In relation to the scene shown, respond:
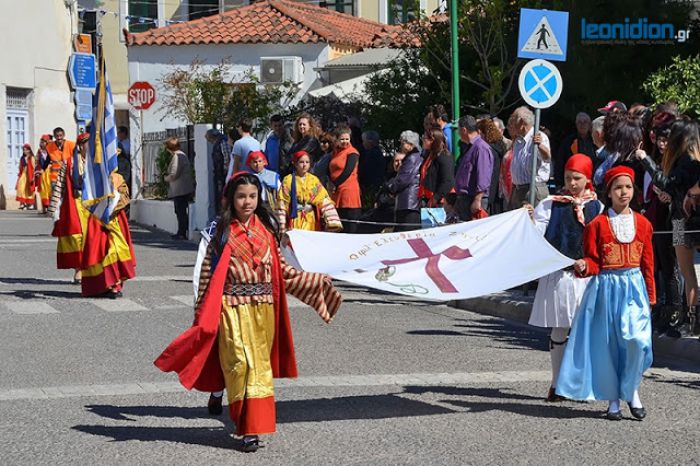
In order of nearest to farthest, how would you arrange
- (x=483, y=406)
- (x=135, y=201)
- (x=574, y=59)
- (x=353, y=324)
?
(x=483, y=406)
(x=353, y=324)
(x=574, y=59)
(x=135, y=201)

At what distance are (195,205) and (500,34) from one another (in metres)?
6.62

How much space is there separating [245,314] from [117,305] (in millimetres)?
7214

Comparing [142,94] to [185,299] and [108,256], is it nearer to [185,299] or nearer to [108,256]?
[108,256]

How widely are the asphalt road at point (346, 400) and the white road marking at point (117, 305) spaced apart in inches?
3.0

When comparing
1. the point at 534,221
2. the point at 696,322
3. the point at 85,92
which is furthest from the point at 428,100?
the point at 85,92

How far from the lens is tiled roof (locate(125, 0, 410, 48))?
4159 centimetres

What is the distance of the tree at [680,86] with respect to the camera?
53.5 ft

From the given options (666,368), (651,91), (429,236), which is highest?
(651,91)

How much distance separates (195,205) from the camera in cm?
2556

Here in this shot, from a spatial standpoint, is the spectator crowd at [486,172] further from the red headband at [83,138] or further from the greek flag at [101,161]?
the red headband at [83,138]

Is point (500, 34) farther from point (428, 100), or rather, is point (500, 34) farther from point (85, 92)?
point (85, 92)

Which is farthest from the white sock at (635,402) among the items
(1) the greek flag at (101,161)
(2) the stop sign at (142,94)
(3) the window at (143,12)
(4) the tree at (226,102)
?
(3) the window at (143,12)

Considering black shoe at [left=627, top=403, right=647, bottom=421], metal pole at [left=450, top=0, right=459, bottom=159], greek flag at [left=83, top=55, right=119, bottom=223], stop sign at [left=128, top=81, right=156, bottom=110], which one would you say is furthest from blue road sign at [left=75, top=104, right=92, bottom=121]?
black shoe at [left=627, top=403, right=647, bottom=421]

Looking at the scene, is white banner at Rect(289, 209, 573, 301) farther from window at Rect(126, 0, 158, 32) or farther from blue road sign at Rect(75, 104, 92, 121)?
window at Rect(126, 0, 158, 32)
